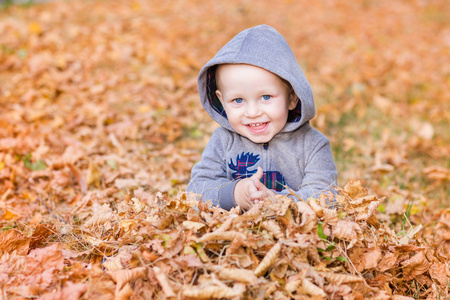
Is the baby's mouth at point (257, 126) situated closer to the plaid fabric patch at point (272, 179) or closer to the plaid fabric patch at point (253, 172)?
the plaid fabric patch at point (253, 172)

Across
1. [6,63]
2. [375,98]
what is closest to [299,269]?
[375,98]

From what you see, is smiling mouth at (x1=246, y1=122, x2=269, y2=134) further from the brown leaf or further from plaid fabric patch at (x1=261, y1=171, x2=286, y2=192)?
the brown leaf

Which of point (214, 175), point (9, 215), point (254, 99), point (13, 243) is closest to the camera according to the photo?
point (13, 243)

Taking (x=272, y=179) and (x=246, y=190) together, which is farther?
(x=272, y=179)

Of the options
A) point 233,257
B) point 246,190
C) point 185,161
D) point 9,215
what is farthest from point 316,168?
point 9,215

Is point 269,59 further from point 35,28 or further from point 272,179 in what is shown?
point 35,28

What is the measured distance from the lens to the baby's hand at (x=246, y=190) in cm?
229

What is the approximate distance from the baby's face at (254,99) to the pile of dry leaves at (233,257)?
0.56 m

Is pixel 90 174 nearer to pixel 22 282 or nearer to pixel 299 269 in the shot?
pixel 22 282

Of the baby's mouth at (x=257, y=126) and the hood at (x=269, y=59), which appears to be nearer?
the hood at (x=269, y=59)

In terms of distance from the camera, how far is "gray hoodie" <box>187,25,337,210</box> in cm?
235

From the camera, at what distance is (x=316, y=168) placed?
2.52 m

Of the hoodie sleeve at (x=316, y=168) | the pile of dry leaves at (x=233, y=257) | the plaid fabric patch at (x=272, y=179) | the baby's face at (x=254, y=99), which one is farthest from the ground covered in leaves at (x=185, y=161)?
the baby's face at (x=254, y=99)

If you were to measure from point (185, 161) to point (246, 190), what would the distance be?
1.69 meters
